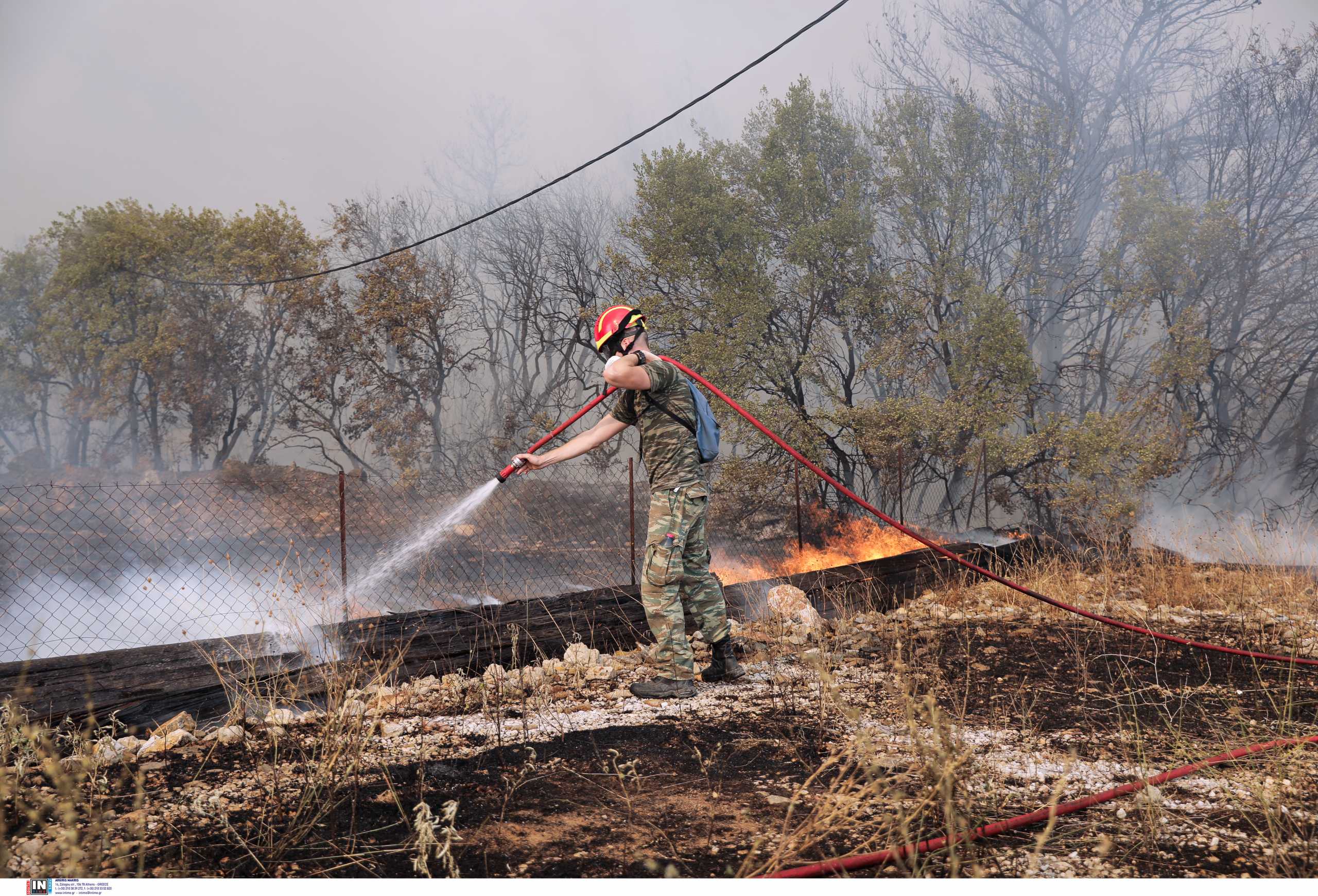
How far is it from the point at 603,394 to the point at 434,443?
40.0 feet

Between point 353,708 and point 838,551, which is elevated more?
point 838,551

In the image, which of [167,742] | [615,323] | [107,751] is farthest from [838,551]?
[107,751]

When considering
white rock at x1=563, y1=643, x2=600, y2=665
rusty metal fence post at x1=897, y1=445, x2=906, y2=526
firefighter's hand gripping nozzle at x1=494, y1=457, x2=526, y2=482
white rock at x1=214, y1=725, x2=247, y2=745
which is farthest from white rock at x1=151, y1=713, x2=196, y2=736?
rusty metal fence post at x1=897, y1=445, x2=906, y2=526

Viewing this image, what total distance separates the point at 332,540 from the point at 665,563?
11610 mm

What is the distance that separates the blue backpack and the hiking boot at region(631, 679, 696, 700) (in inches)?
46.2

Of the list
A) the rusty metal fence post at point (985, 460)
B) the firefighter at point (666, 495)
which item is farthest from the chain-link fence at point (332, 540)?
the firefighter at point (666, 495)

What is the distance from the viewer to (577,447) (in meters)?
4.53

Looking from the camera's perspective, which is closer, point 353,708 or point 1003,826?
point 1003,826

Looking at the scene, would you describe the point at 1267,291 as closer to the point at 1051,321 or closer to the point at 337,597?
the point at 1051,321

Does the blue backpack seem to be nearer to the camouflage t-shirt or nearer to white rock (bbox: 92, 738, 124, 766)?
the camouflage t-shirt

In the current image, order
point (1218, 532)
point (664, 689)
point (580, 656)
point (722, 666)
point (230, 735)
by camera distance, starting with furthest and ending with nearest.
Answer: point (1218, 532), point (580, 656), point (722, 666), point (664, 689), point (230, 735)

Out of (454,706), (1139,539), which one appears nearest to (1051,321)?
(1139,539)

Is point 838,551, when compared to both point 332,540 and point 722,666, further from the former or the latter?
point 332,540

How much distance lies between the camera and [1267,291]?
13.7 m
